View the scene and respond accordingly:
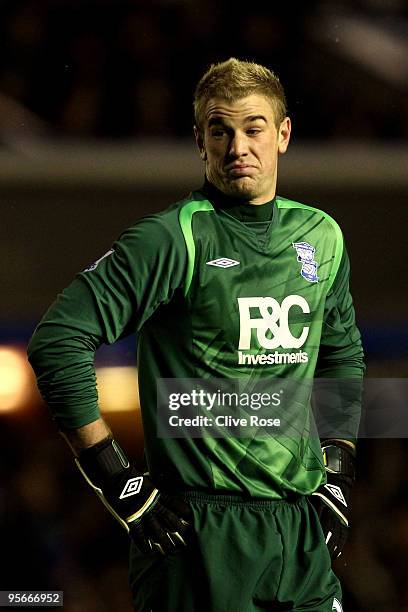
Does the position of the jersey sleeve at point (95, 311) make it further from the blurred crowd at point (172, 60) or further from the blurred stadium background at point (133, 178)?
the blurred crowd at point (172, 60)

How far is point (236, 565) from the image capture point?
8.00ft

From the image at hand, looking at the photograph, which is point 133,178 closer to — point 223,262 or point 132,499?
point 223,262

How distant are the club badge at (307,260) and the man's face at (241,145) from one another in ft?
0.43

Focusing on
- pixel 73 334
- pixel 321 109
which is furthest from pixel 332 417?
pixel 321 109

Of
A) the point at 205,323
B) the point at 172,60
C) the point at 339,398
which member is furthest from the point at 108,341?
the point at 172,60

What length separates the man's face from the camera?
8.13ft

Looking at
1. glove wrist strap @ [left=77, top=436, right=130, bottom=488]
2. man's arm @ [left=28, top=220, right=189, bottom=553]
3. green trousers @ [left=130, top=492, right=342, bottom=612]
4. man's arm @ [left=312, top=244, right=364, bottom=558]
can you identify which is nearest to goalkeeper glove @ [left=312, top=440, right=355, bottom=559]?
man's arm @ [left=312, top=244, right=364, bottom=558]

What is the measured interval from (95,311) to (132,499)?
390mm

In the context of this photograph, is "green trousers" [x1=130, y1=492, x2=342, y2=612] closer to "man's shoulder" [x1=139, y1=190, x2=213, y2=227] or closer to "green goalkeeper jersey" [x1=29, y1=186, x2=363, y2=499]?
"green goalkeeper jersey" [x1=29, y1=186, x2=363, y2=499]

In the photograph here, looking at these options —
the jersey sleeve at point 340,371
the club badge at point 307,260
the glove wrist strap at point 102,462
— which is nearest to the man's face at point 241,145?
the club badge at point 307,260

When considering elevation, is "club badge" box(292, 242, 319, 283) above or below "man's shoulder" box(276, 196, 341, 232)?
below

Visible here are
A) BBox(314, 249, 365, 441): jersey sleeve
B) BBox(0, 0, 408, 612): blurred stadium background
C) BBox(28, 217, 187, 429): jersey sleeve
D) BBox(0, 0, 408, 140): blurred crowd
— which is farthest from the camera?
BBox(0, 0, 408, 140): blurred crowd

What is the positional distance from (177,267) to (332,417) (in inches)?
24.6

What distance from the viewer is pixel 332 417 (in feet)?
9.13
